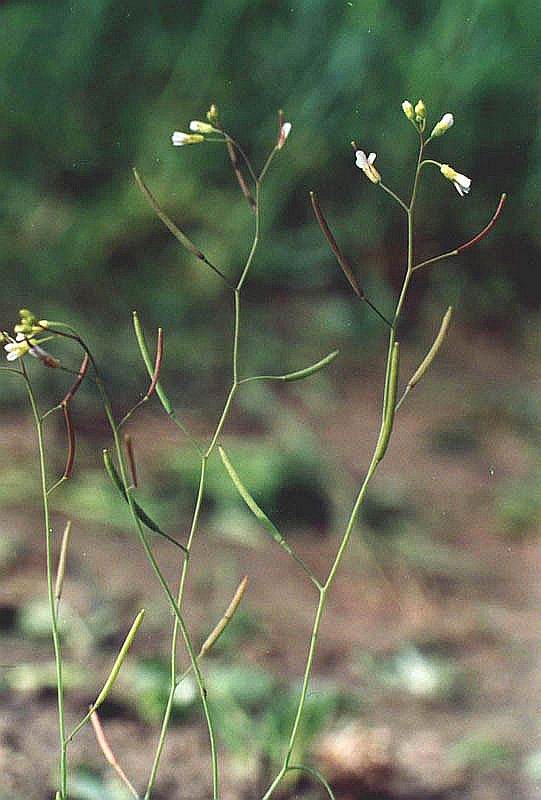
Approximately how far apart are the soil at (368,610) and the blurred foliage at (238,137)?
23cm

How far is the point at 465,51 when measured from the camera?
5.45 feet

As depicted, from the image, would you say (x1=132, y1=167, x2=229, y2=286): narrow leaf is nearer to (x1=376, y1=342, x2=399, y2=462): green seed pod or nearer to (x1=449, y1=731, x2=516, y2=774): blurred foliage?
(x1=376, y1=342, x2=399, y2=462): green seed pod

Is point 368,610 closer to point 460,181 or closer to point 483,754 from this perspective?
point 483,754

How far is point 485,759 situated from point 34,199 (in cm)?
109

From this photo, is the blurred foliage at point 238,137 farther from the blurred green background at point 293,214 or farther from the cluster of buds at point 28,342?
the cluster of buds at point 28,342

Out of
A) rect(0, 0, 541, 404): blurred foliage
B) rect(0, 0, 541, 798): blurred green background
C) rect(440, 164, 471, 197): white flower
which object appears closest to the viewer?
rect(440, 164, 471, 197): white flower

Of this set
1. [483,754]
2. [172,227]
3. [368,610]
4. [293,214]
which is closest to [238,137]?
[293,214]

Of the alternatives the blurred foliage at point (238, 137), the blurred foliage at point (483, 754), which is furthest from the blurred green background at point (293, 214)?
the blurred foliage at point (483, 754)

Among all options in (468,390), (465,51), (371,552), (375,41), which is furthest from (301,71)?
(371,552)

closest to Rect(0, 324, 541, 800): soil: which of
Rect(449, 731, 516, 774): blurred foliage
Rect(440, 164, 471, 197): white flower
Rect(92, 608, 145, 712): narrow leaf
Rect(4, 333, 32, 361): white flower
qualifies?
Rect(449, 731, 516, 774): blurred foliage

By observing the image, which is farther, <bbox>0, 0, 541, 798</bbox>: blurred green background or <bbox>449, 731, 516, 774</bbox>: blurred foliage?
<bbox>0, 0, 541, 798</bbox>: blurred green background

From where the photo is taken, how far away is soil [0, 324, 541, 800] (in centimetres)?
75

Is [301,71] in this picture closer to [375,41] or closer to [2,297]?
[375,41]

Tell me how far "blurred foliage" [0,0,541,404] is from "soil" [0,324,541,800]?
0.75 ft
